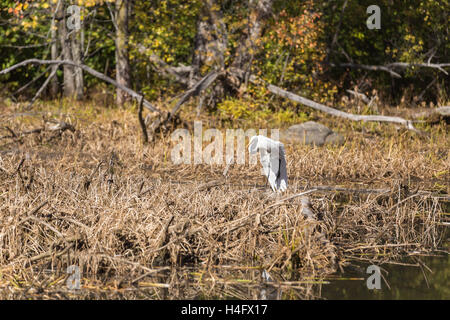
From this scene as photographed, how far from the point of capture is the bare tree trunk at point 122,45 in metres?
15.7

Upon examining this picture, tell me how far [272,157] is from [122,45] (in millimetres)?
9115

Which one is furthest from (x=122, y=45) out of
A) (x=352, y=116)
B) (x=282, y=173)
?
(x=282, y=173)

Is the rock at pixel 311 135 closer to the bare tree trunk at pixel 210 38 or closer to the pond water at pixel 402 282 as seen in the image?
the bare tree trunk at pixel 210 38

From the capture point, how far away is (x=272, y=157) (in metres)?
7.39

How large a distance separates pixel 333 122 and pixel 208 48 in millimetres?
3400

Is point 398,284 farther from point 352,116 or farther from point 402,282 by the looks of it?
point 352,116

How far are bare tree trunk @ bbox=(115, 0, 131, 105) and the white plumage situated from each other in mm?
8709

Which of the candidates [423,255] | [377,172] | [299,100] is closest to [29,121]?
[299,100]

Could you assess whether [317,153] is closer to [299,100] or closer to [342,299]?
[299,100]

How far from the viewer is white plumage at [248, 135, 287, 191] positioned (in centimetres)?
733

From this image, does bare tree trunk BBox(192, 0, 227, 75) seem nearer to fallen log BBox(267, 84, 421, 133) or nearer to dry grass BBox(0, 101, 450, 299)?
fallen log BBox(267, 84, 421, 133)

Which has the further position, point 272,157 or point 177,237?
point 272,157

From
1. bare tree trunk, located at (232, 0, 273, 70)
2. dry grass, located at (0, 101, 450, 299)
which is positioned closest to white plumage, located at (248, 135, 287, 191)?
dry grass, located at (0, 101, 450, 299)

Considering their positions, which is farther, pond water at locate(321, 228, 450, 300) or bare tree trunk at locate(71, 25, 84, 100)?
bare tree trunk at locate(71, 25, 84, 100)
